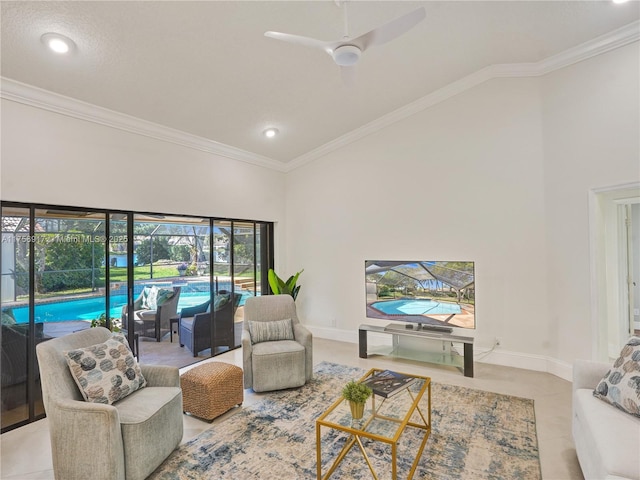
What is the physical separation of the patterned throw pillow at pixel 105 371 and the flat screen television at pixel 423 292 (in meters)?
3.38

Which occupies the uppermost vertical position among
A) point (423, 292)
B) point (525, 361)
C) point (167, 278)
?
point (167, 278)

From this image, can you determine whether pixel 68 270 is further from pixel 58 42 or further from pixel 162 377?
pixel 58 42

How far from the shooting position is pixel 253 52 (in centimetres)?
314

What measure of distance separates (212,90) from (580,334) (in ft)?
15.8

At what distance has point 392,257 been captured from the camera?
199 inches

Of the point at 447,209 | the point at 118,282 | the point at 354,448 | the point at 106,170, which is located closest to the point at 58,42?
the point at 106,170

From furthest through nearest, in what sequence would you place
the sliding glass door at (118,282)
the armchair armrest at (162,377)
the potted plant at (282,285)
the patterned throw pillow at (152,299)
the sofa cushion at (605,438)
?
the potted plant at (282,285)
the patterned throw pillow at (152,299)
the sliding glass door at (118,282)
the armchair armrest at (162,377)
the sofa cushion at (605,438)

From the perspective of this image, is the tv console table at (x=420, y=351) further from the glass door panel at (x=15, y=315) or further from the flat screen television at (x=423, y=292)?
the glass door panel at (x=15, y=315)

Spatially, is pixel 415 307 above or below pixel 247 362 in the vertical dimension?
above

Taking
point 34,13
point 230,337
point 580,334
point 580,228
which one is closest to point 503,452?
point 580,334

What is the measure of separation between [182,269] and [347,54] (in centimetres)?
341

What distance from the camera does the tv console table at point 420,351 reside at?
4.02 meters

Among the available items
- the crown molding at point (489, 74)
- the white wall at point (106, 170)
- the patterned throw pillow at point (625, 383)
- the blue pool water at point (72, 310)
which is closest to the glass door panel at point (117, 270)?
the blue pool water at point (72, 310)

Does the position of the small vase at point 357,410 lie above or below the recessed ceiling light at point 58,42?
below
